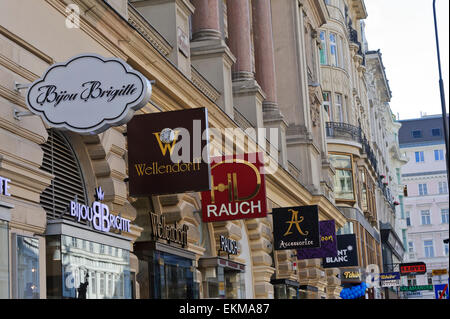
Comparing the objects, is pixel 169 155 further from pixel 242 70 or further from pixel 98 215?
pixel 242 70

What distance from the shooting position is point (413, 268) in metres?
57.4

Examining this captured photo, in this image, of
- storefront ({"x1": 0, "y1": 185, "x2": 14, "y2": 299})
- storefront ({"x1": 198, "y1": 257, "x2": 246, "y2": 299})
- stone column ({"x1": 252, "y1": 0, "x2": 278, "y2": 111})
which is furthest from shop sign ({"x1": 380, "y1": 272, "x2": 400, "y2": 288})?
storefront ({"x1": 0, "y1": 185, "x2": 14, "y2": 299})

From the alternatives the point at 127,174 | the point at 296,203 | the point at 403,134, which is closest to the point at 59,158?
the point at 127,174

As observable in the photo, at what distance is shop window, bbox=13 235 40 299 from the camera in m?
10.8

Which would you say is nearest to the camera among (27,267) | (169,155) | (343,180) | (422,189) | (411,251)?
(27,267)

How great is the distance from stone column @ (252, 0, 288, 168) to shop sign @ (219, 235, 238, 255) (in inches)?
309

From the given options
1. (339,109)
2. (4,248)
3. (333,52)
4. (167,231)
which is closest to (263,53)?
(167,231)

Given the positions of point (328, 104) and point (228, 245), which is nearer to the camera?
point (228, 245)

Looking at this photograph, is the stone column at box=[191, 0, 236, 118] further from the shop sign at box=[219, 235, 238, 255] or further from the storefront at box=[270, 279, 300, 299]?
the storefront at box=[270, 279, 300, 299]

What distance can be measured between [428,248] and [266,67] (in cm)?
9582

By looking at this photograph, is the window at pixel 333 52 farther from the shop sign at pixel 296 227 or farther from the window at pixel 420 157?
the window at pixel 420 157

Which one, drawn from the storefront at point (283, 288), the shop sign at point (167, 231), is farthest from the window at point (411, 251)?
the shop sign at point (167, 231)

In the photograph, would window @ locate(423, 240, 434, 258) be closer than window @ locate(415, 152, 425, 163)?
Yes
